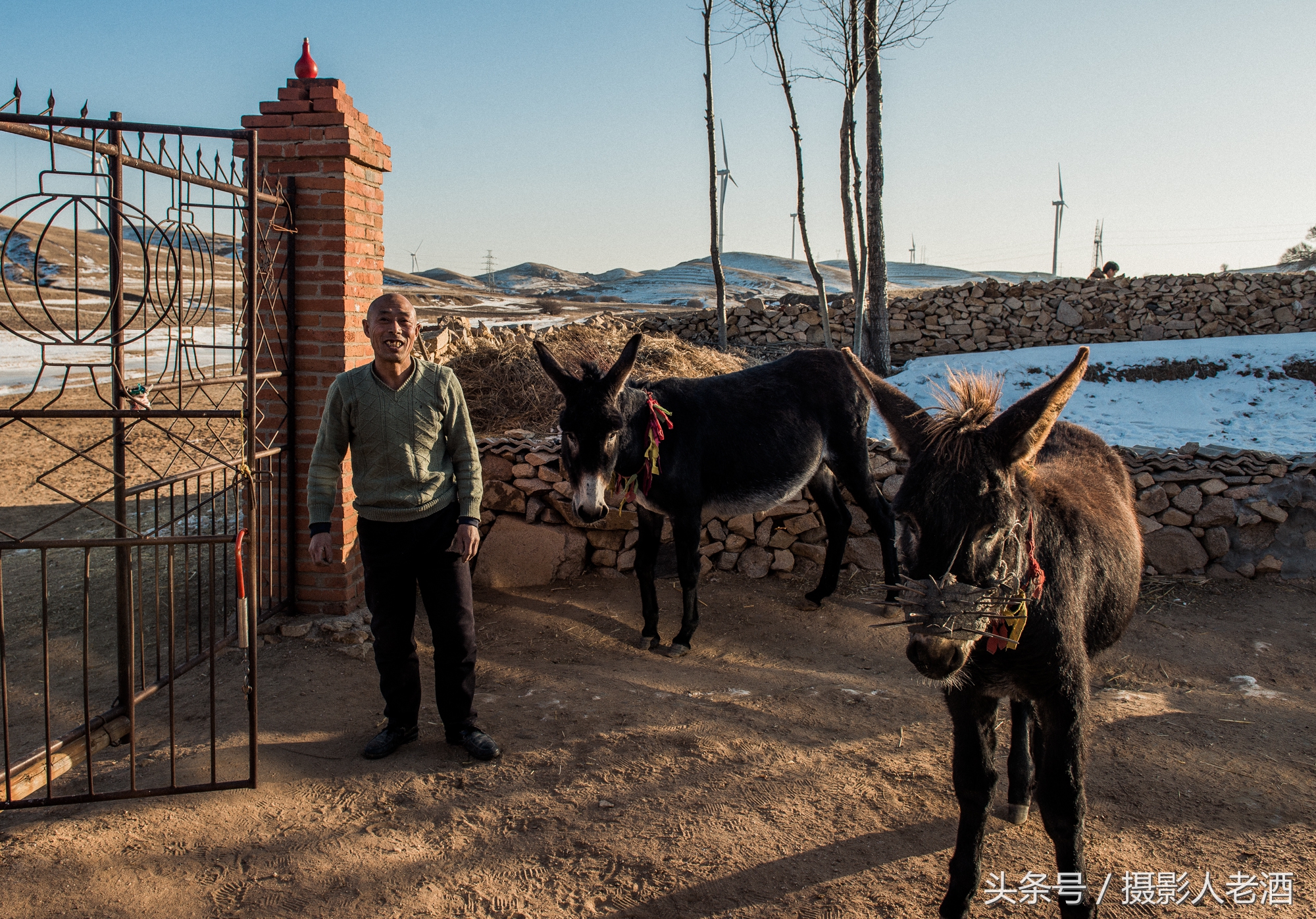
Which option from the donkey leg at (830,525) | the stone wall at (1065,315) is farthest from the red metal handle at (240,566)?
the stone wall at (1065,315)

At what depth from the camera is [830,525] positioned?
6207 mm

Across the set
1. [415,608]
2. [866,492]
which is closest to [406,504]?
[415,608]

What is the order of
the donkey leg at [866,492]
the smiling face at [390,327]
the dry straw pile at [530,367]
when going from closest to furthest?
1. the smiling face at [390,327]
2. the donkey leg at [866,492]
3. the dry straw pile at [530,367]

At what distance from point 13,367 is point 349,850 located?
15.1 meters

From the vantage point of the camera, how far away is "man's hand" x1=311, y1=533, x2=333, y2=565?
324 centimetres

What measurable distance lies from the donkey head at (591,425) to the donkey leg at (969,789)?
2.25 metres

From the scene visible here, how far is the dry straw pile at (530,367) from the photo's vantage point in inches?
302

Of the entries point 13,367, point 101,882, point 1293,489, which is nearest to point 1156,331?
point 1293,489

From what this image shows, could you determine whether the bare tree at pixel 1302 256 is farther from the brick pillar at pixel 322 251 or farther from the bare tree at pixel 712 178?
the brick pillar at pixel 322 251

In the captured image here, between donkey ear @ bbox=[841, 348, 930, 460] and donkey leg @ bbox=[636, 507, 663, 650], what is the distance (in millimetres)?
2791

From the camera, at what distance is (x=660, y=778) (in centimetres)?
350

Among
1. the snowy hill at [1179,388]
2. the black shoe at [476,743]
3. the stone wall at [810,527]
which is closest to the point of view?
the black shoe at [476,743]

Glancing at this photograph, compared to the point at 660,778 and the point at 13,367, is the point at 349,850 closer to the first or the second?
the point at 660,778

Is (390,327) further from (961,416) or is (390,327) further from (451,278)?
(451,278)
